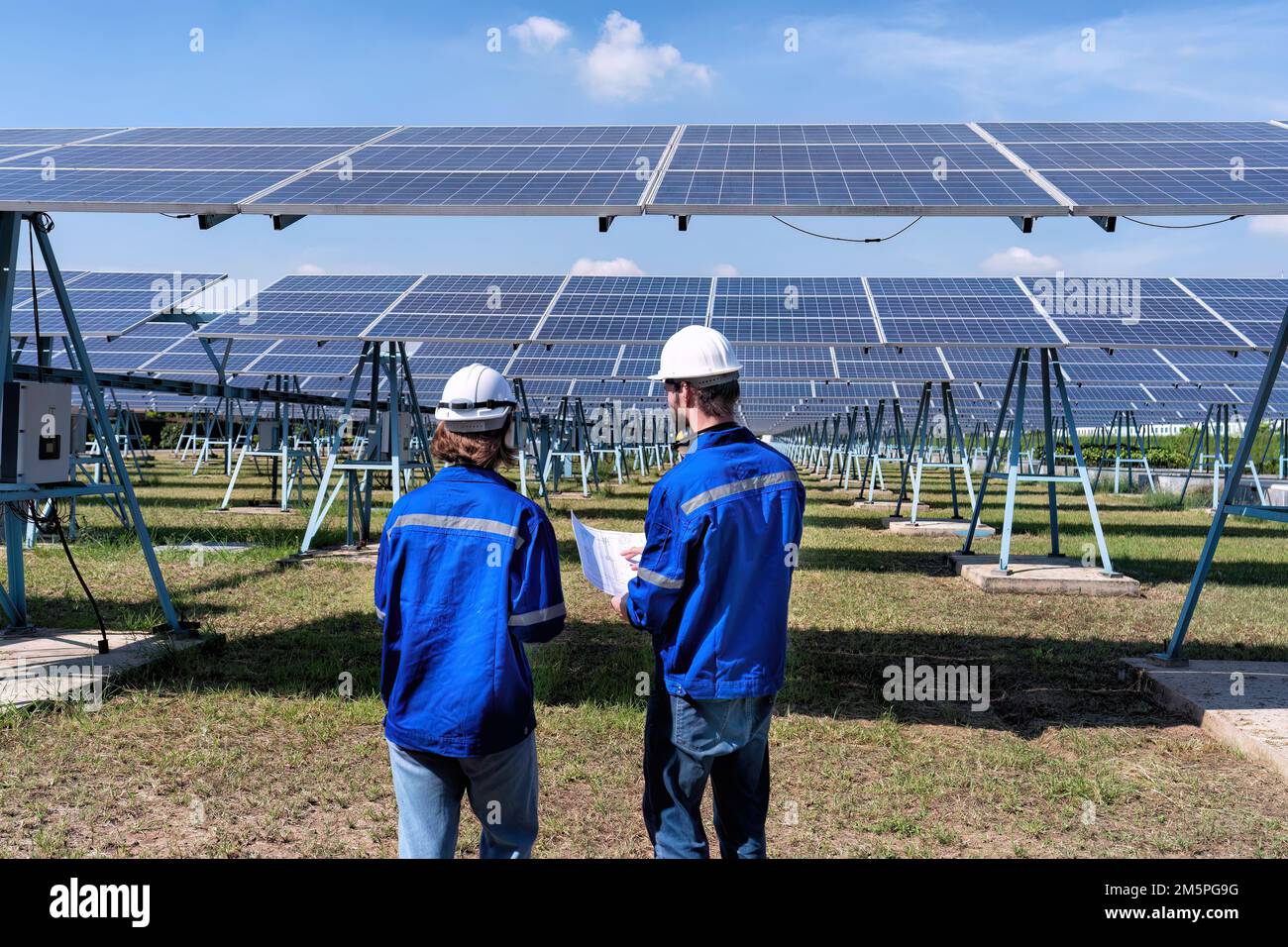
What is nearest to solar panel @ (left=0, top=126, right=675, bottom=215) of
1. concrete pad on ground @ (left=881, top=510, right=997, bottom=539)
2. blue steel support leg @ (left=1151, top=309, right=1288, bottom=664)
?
blue steel support leg @ (left=1151, top=309, right=1288, bottom=664)

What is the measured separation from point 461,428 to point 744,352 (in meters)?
17.7

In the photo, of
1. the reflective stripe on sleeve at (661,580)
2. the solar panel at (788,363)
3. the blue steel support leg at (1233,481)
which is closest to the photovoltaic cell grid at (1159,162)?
the blue steel support leg at (1233,481)

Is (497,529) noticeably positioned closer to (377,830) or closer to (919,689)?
(377,830)

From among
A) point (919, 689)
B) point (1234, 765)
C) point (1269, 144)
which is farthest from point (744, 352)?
point (1234, 765)

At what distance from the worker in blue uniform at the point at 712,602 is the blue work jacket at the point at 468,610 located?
0.38 m

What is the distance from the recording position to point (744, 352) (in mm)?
20359

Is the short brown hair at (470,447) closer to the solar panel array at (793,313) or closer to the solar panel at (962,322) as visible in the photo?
the solar panel array at (793,313)

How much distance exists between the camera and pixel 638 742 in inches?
223

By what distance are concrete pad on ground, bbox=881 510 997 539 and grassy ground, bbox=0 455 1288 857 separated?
17.0ft

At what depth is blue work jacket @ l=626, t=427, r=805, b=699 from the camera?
3037 millimetres

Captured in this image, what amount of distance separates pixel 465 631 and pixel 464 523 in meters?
0.29

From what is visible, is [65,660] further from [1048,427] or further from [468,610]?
[1048,427]

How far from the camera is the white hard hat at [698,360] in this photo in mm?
3150

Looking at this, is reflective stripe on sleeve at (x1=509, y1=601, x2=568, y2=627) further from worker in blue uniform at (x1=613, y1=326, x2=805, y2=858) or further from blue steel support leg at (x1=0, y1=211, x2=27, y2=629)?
blue steel support leg at (x1=0, y1=211, x2=27, y2=629)
